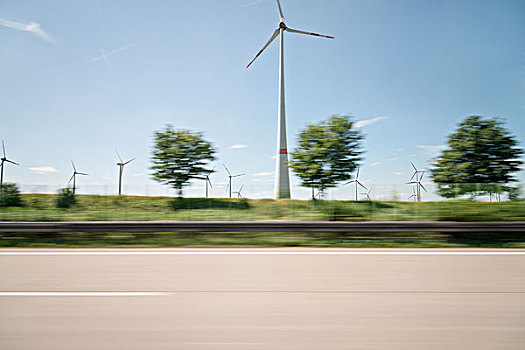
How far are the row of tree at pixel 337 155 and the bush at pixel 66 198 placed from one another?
13429mm

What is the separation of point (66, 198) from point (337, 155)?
29.9 meters

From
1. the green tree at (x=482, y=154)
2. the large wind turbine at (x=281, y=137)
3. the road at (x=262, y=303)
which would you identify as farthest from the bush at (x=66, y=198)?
the green tree at (x=482, y=154)

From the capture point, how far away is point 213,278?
4.63 meters

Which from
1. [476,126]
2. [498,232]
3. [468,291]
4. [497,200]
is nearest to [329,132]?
[476,126]

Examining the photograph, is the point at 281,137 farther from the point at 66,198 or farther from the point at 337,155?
the point at 66,198

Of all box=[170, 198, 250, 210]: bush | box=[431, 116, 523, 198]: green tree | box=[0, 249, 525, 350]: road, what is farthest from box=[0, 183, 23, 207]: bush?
box=[431, 116, 523, 198]: green tree

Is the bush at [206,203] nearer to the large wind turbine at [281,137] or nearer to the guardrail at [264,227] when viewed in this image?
the large wind turbine at [281,137]

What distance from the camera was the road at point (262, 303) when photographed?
2.77 meters

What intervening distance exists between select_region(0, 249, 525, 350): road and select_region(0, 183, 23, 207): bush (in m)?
26.7

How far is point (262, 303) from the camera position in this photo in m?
3.63

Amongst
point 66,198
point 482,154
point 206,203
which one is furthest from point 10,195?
point 482,154

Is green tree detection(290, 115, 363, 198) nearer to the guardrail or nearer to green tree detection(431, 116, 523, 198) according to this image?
green tree detection(431, 116, 523, 198)

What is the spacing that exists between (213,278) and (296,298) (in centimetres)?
Answer: 139

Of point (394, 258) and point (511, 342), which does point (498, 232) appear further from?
point (511, 342)
